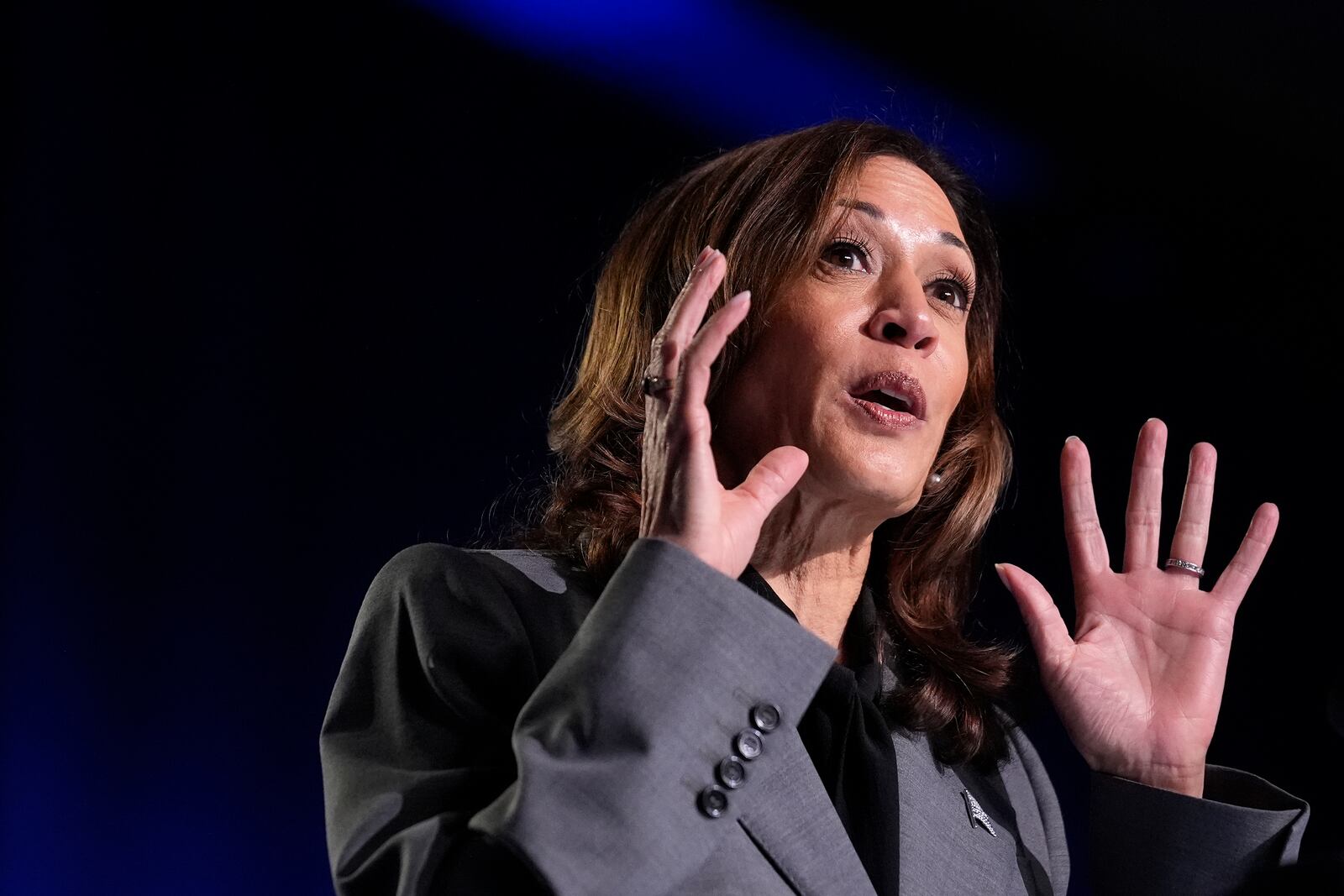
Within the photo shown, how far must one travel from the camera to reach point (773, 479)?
126 centimetres

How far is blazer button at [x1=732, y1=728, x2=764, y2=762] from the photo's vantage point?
1.10 meters

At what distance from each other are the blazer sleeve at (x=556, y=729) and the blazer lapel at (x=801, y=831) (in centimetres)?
12

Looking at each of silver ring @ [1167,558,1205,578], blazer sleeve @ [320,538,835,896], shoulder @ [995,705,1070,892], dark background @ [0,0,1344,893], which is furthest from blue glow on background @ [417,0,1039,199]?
blazer sleeve @ [320,538,835,896]

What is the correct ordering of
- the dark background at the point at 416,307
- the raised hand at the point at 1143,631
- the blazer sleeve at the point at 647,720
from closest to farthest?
the blazer sleeve at the point at 647,720 → the raised hand at the point at 1143,631 → the dark background at the point at 416,307

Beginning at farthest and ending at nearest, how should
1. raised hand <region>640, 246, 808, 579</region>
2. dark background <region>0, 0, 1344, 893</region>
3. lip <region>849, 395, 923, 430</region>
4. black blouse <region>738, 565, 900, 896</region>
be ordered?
dark background <region>0, 0, 1344, 893</region>, lip <region>849, 395, 923, 430</region>, black blouse <region>738, 565, 900, 896</region>, raised hand <region>640, 246, 808, 579</region>

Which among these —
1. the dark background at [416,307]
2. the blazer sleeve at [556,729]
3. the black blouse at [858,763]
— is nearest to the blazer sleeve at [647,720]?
the blazer sleeve at [556,729]

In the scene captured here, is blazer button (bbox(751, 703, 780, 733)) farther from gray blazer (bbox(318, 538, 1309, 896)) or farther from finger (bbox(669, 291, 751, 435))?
finger (bbox(669, 291, 751, 435))

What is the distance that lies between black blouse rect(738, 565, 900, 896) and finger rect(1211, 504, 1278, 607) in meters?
0.49

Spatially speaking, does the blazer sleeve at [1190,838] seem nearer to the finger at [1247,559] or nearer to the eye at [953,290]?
the finger at [1247,559]

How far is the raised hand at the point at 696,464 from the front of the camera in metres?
1.17

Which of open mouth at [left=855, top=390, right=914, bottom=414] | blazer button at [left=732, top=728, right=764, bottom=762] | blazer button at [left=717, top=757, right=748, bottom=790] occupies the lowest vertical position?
blazer button at [left=717, top=757, right=748, bottom=790]

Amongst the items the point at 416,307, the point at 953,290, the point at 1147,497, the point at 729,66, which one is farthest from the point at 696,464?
the point at 729,66

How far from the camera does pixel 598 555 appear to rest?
145 cm

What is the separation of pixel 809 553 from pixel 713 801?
0.53 m
